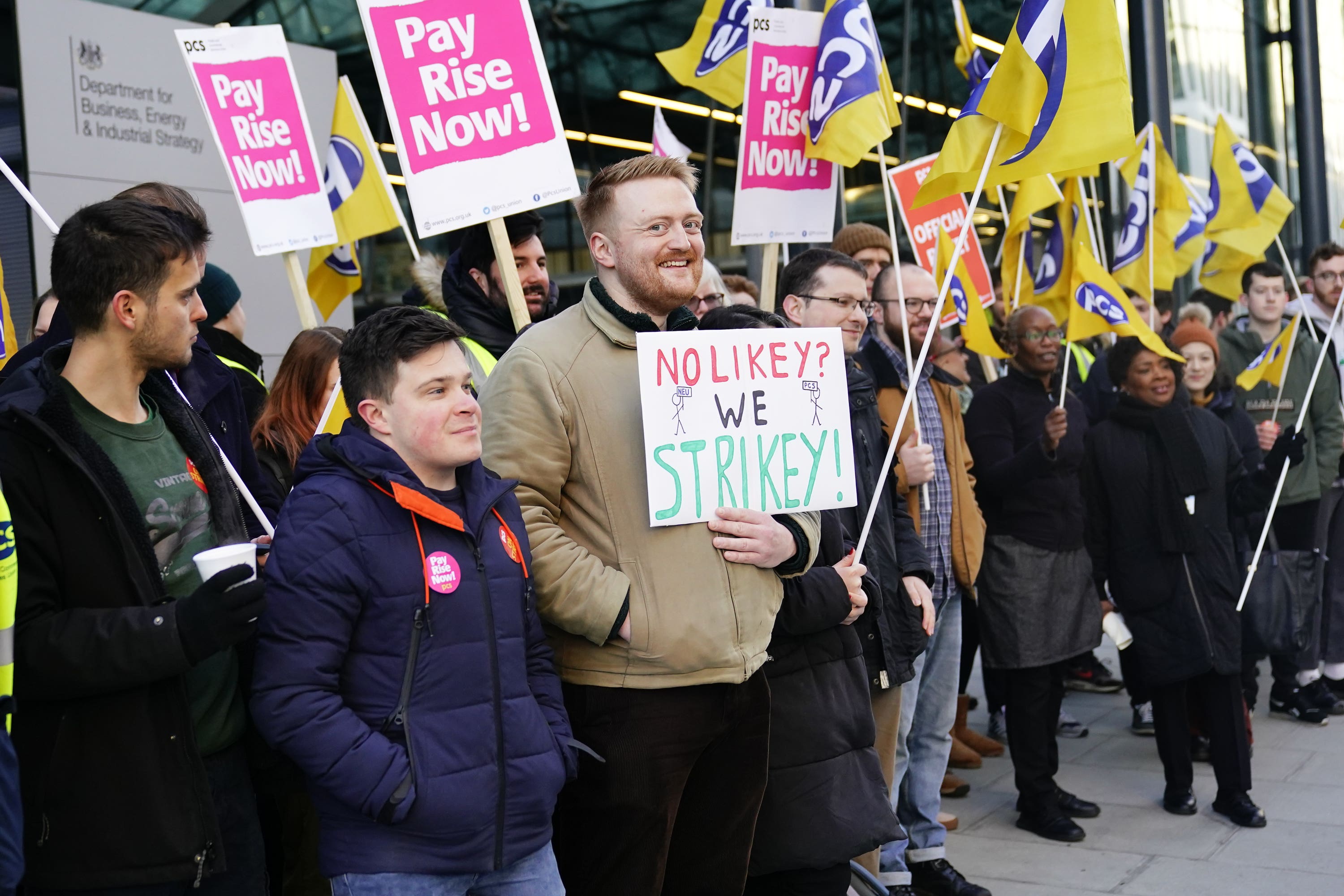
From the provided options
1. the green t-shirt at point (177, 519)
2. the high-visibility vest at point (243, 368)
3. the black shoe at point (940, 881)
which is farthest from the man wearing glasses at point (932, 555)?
the green t-shirt at point (177, 519)

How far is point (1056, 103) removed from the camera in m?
4.19

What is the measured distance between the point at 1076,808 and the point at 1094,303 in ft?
7.14

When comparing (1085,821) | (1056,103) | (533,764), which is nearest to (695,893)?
(533,764)

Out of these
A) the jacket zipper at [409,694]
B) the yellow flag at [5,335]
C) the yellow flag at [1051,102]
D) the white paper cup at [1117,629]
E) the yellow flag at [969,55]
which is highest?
the yellow flag at [969,55]

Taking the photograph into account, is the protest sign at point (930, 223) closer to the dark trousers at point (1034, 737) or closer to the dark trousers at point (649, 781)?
the dark trousers at point (1034, 737)

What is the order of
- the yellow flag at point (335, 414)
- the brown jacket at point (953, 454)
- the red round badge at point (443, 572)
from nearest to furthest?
1. the red round badge at point (443, 572)
2. the yellow flag at point (335, 414)
3. the brown jacket at point (953, 454)

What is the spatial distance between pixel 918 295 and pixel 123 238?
330 cm

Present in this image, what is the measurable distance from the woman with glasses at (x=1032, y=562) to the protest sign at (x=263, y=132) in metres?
2.76

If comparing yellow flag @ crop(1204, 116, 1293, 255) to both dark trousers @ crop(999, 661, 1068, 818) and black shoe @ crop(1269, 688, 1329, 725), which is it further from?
dark trousers @ crop(999, 661, 1068, 818)

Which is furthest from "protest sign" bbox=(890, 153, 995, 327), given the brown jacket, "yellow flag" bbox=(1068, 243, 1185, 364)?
the brown jacket

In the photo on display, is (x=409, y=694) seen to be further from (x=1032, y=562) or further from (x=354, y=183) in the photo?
(x=354, y=183)

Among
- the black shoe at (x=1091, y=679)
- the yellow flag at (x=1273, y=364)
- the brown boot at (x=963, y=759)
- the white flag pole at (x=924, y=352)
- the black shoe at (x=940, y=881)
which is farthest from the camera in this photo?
the black shoe at (x=1091, y=679)

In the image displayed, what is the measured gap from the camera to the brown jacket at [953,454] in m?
4.84

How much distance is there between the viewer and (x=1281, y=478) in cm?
591
